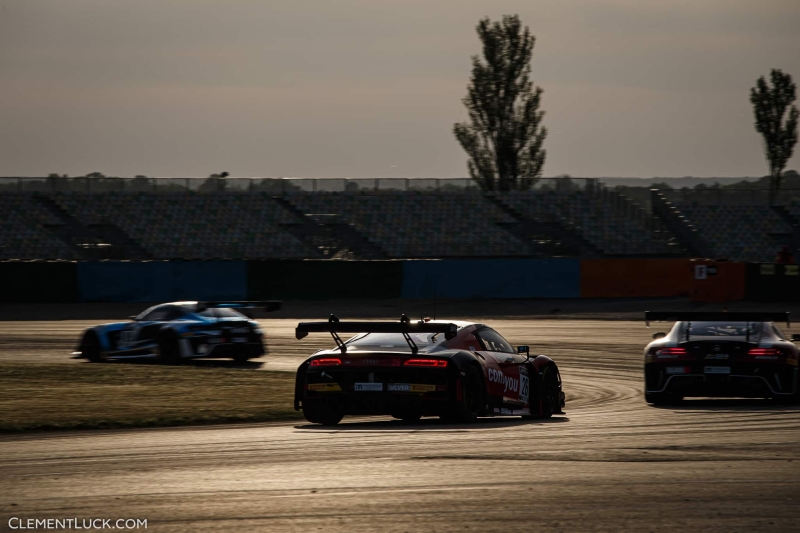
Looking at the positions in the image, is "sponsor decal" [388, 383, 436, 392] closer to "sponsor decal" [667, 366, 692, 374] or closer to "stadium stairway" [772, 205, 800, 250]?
"sponsor decal" [667, 366, 692, 374]

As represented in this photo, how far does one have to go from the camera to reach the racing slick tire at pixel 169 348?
2106 cm

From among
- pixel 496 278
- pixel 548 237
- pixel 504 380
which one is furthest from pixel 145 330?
pixel 548 237

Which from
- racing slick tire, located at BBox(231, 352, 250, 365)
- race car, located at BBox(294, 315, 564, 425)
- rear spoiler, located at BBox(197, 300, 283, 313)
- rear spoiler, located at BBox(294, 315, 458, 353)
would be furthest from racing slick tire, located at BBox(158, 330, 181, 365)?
rear spoiler, located at BBox(294, 315, 458, 353)

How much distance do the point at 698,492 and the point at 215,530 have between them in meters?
3.03

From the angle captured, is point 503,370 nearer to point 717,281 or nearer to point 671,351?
point 671,351

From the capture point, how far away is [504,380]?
1274 centimetres

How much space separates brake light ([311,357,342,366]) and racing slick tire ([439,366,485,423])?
1159mm

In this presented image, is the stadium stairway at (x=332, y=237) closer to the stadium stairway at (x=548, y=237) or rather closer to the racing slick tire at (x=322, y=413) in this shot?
the stadium stairway at (x=548, y=237)

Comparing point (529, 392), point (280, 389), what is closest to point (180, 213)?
point (280, 389)

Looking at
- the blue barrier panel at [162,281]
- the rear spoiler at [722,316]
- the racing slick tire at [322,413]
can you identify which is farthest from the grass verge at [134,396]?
the blue barrier panel at [162,281]

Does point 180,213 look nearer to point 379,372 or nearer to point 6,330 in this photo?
point 6,330

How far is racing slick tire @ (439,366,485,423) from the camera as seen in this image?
11711mm

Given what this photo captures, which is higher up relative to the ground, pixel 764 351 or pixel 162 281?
pixel 162 281

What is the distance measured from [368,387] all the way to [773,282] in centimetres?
2604
